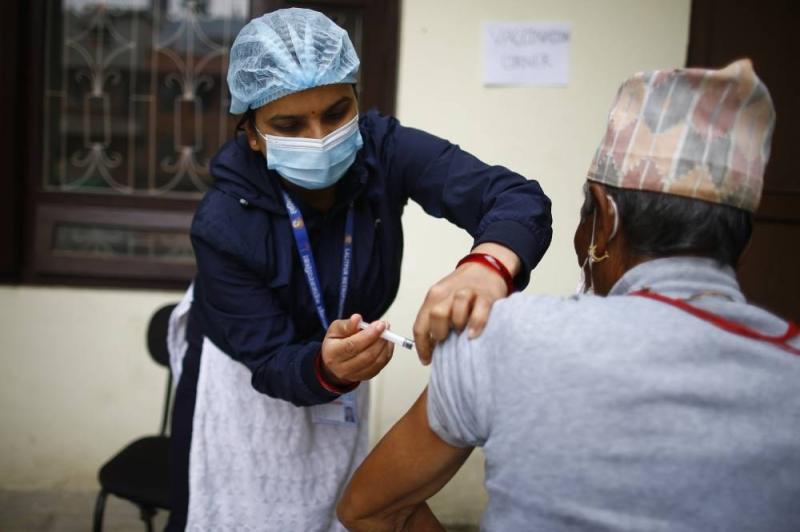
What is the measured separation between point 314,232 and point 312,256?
63mm

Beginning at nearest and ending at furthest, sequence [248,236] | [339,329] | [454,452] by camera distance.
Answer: [454,452] → [339,329] → [248,236]

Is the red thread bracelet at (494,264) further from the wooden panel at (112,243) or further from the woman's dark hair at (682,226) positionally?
the wooden panel at (112,243)

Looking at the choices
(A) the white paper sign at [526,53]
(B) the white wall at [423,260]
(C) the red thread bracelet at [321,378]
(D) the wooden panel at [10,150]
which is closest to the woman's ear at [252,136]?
(C) the red thread bracelet at [321,378]

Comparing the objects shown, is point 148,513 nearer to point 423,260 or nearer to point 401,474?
point 423,260

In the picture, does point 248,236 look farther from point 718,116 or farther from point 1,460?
point 1,460

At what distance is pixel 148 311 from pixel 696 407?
2572 mm

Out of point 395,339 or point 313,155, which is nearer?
point 395,339

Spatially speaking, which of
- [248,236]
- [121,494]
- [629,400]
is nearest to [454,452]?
[629,400]

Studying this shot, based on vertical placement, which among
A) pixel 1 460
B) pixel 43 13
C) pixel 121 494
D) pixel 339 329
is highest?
pixel 43 13

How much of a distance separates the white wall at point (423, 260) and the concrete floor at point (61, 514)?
5 cm

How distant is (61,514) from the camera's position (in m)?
3.08

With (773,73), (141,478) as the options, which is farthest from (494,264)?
(773,73)

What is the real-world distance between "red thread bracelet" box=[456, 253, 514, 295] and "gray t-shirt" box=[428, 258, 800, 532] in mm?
252

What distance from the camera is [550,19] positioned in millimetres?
2867
